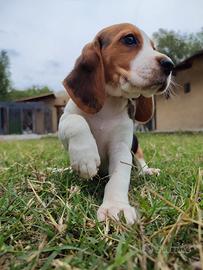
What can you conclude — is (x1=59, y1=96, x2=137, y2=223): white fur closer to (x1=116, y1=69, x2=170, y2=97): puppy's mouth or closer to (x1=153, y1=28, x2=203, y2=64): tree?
(x1=116, y1=69, x2=170, y2=97): puppy's mouth

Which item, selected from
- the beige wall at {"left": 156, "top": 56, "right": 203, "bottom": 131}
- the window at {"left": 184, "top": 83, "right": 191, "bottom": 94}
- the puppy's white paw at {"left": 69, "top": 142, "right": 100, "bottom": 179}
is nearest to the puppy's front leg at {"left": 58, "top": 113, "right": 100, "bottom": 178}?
the puppy's white paw at {"left": 69, "top": 142, "right": 100, "bottom": 179}

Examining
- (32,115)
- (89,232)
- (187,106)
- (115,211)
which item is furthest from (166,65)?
(32,115)

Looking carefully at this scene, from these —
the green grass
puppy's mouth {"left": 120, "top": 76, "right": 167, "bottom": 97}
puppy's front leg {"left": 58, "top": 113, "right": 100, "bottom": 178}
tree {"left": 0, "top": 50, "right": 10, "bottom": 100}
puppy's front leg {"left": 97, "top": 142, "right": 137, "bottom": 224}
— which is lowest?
the green grass

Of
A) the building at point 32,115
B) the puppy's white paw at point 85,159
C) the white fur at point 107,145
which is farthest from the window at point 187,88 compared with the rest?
the puppy's white paw at point 85,159

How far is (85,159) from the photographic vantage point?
7.04ft

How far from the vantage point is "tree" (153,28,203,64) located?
41.5 metres

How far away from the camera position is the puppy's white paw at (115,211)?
170cm

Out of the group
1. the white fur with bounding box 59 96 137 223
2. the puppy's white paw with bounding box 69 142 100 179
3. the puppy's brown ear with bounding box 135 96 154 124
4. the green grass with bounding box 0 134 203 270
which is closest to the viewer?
the green grass with bounding box 0 134 203 270

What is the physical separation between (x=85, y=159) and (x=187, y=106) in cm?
1891

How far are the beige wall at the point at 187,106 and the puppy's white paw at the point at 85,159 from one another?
17460mm

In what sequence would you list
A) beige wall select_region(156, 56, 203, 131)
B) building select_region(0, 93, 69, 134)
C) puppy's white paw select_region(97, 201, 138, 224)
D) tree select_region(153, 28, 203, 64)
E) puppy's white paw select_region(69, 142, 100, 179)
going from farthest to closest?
1. tree select_region(153, 28, 203, 64)
2. building select_region(0, 93, 69, 134)
3. beige wall select_region(156, 56, 203, 131)
4. puppy's white paw select_region(69, 142, 100, 179)
5. puppy's white paw select_region(97, 201, 138, 224)

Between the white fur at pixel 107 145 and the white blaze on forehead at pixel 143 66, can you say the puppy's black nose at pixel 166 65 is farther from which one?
the white fur at pixel 107 145

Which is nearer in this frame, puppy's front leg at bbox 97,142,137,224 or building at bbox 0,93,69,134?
puppy's front leg at bbox 97,142,137,224

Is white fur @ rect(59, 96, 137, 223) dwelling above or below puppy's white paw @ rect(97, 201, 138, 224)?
above
